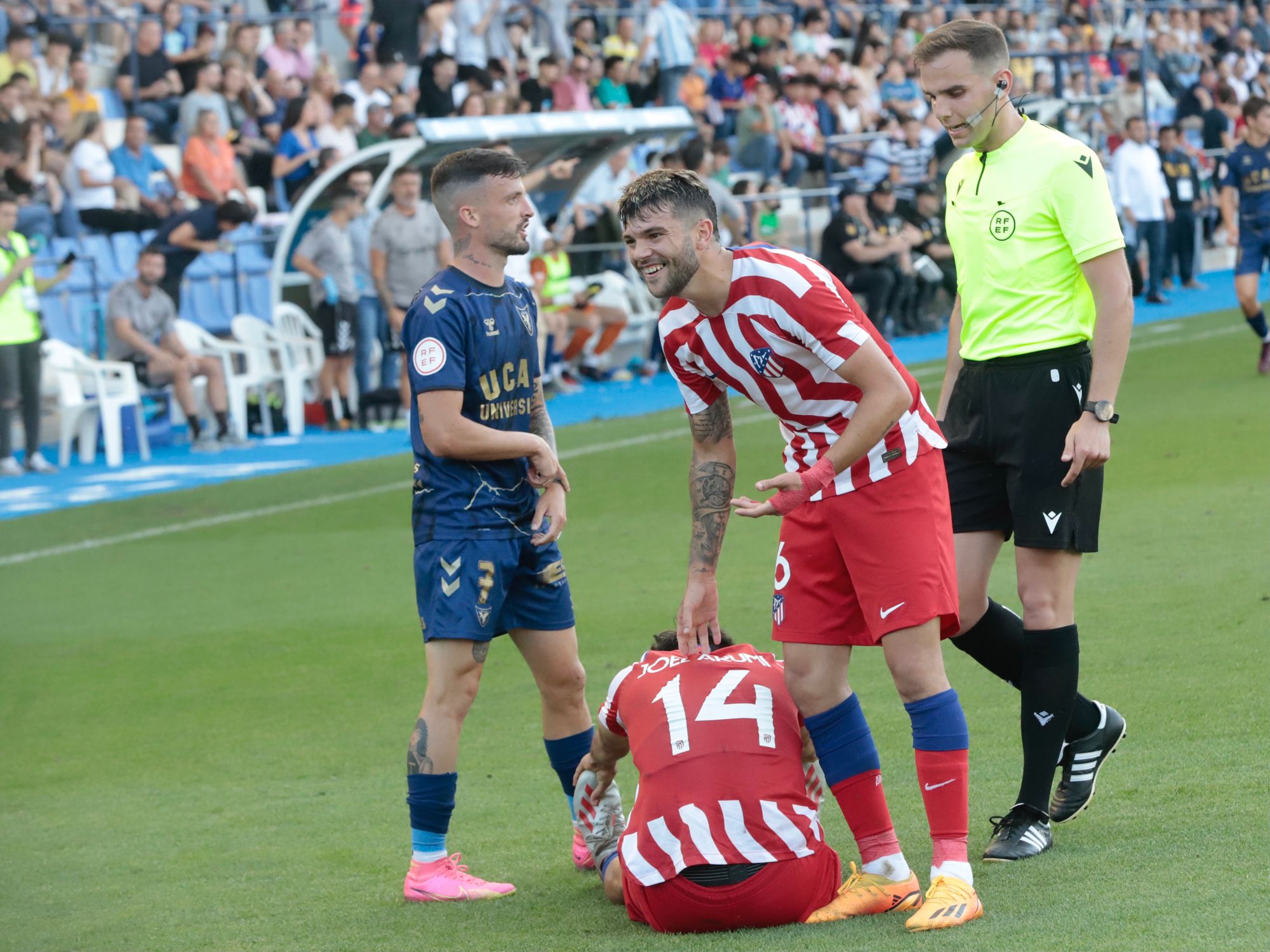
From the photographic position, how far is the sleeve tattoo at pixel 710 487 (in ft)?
14.4

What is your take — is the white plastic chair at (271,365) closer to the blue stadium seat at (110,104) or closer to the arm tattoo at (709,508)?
the blue stadium seat at (110,104)

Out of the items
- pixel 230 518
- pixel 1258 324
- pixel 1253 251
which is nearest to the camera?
pixel 230 518

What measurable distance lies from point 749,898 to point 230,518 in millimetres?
8373

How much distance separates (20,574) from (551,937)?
713 centimetres

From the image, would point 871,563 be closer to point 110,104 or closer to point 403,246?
point 403,246

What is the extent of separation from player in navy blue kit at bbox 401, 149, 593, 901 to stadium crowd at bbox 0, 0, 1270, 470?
34.2ft

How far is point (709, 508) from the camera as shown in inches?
173

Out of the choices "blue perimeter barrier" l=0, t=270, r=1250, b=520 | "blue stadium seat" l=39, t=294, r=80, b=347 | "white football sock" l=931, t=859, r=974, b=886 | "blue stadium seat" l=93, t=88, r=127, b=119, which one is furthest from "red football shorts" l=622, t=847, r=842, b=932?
"blue stadium seat" l=93, t=88, r=127, b=119

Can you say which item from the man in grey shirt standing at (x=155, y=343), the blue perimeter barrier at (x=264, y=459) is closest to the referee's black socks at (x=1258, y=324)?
the blue perimeter barrier at (x=264, y=459)

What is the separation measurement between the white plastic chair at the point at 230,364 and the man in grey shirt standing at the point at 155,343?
0.19 meters

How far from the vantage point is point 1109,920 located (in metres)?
3.76

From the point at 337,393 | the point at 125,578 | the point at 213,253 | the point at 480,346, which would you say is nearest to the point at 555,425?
the point at 337,393

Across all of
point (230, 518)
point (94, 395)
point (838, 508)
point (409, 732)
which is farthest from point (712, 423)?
point (94, 395)

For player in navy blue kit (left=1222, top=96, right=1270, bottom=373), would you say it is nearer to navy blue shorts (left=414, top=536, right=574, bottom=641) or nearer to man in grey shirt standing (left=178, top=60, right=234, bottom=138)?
man in grey shirt standing (left=178, top=60, right=234, bottom=138)
